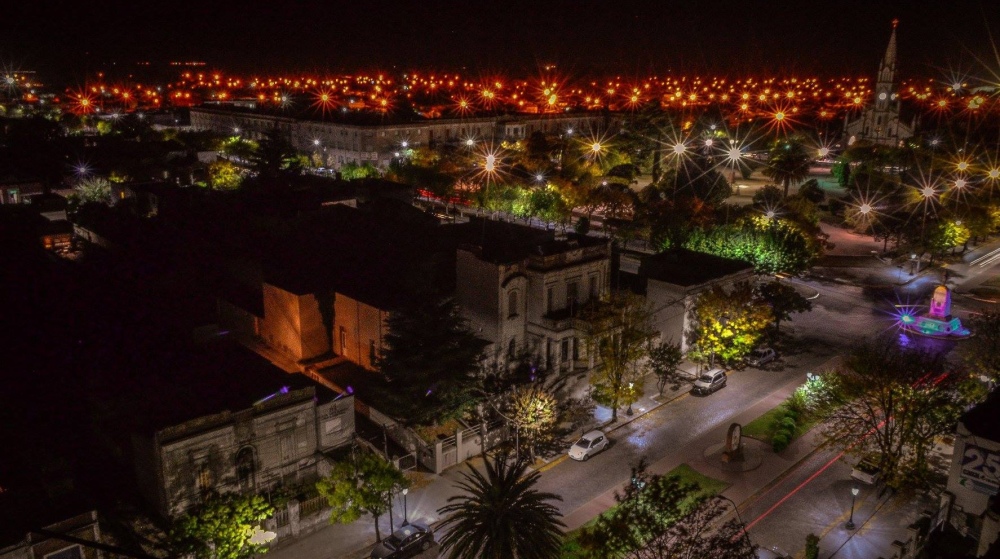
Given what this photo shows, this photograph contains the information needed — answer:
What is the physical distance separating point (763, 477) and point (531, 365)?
12.9 metres

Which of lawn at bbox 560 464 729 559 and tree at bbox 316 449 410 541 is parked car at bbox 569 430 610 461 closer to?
lawn at bbox 560 464 729 559

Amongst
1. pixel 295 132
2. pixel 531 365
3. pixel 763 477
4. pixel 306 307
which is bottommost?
pixel 763 477

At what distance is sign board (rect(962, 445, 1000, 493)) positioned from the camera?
86.9 ft

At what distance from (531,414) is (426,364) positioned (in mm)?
5498

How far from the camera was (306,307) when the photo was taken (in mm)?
39094

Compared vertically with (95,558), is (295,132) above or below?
above

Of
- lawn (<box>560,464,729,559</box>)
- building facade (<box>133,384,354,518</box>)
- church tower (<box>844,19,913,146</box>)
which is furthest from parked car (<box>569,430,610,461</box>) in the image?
church tower (<box>844,19,913,146</box>)

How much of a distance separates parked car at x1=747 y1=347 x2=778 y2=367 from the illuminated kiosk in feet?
41.7

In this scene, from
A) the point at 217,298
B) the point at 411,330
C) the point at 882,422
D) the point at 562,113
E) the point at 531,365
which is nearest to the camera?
the point at 411,330

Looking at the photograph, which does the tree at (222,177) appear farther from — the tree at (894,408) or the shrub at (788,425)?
the tree at (894,408)

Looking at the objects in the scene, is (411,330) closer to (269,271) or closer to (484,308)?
(484,308)

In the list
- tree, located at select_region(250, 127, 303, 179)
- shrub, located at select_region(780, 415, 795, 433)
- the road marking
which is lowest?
the road marking

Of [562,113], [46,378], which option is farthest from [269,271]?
[562,113]

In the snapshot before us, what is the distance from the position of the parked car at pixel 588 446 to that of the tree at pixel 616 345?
271 cm
